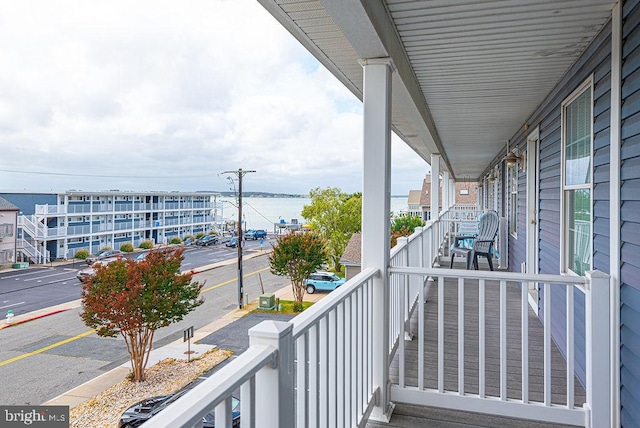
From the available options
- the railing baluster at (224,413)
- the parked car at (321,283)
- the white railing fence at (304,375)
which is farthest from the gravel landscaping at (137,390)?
the parked car at (321,283)

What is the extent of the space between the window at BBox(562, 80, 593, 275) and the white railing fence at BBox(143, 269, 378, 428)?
169cm

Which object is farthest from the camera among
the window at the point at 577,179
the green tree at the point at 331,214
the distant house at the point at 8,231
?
the green tree at the point at 331,214

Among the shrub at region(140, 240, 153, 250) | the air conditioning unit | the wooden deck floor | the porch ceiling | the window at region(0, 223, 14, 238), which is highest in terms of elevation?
the porch ceiling

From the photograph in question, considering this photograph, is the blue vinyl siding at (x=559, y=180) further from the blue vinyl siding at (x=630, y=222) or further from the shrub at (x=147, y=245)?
the shrub at (x=147, y=245)

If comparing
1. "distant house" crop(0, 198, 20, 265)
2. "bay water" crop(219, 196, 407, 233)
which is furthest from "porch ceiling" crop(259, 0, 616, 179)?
"distant house" crop(0, 198, 20, 265)

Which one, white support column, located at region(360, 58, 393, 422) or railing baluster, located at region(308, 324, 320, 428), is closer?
railing baluster, located at region(308, 324, 320, 428)

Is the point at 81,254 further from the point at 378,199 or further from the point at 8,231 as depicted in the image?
the point at 378,199

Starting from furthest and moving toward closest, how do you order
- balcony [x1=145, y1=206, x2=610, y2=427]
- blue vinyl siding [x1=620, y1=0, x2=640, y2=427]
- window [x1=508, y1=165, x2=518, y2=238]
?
window [x1=508, y1=165, x2=518, y2=238], blue vinyl siding [x1=620, y1=0, x2=640, y2=427], balcony [x1=145, y1=206, x2=610, y2=427]

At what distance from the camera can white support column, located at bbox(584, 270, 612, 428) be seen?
2066 millimetres

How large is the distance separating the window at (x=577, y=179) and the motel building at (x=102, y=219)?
4667 millimetres

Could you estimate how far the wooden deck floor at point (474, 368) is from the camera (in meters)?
2.29

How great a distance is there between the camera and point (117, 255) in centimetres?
585

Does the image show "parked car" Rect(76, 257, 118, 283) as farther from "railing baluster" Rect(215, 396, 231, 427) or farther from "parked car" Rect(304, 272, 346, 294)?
"railing baluster" Rect(215, 396, 231, 427)

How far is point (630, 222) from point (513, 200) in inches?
190
